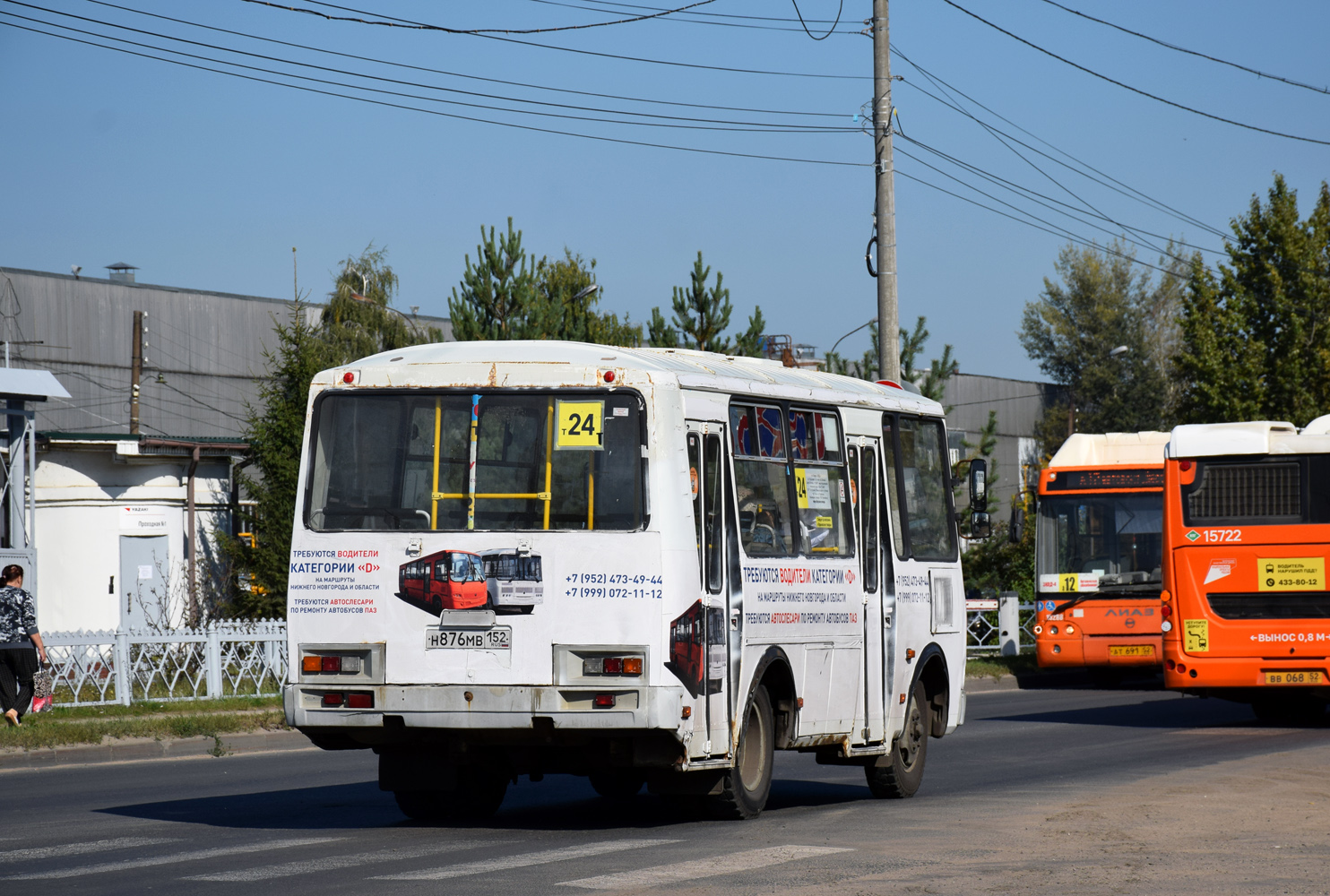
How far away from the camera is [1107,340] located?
84875 millimetres

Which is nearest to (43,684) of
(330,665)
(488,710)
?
(330,665)

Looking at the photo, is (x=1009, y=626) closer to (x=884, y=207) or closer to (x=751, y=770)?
(x=884, y=207)

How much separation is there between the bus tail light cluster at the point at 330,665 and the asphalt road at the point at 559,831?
0.98 meters

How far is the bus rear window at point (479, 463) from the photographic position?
33.7 feet

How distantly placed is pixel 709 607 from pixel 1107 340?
7763cm

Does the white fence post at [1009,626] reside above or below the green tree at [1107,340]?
below

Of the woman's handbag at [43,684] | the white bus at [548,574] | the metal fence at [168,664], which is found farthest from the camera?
the metal fence at [168,664]

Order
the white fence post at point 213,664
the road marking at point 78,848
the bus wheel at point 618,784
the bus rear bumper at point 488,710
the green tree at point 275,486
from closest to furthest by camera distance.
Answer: the road marking at point 78,848 → the bus rear bumper at point 488,710 → the bus wheel at point 618,784 → the white fence post at point 213,664 → the green tree at point 275,486

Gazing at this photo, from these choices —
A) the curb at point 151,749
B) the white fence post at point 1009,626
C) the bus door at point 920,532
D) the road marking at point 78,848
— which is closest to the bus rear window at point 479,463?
the road marking at point 78,848

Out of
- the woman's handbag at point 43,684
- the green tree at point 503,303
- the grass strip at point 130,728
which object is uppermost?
the green tree at point 503,303

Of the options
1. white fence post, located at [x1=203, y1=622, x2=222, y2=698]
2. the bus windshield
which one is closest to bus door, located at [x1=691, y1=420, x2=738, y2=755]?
white fence post, located at [x1=203, y1=622, x2=222, y2=698]

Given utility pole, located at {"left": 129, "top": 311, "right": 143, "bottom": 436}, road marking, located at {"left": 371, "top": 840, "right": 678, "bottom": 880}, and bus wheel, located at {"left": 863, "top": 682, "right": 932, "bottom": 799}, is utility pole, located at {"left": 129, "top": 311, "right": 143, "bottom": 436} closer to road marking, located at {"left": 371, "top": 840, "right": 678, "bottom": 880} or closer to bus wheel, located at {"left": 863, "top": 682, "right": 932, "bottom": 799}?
bus wheel, located at {"left": 863, "top": 682, "right": 932, "bottom": 799}

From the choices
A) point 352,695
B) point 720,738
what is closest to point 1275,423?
point 720,738

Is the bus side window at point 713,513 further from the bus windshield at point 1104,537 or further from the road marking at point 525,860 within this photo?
the bus windshield at point 1104,537
